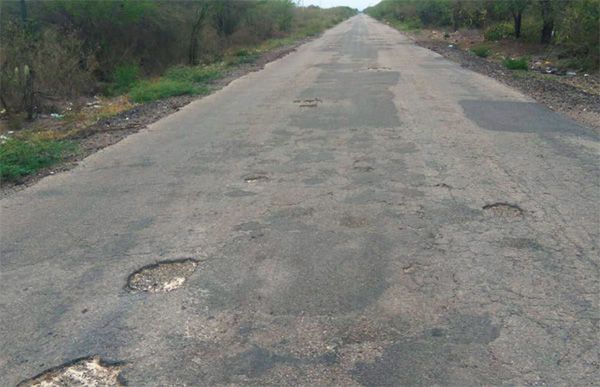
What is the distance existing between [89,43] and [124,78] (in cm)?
221

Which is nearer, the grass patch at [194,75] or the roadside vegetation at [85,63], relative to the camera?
the roadside vegetation at [85,63]

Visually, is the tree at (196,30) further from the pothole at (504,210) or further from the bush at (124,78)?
the pothole at (504,210)

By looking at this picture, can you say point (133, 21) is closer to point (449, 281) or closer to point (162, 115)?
point (162, 115)

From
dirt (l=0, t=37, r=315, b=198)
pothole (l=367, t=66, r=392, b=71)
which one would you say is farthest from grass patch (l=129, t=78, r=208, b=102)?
pothole (l=367, t=66, r=392, b=71)

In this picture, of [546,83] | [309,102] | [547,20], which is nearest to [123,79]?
[309,102]

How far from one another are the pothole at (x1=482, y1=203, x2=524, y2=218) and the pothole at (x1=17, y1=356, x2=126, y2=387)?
12.7 ft

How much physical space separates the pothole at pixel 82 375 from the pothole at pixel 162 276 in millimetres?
919

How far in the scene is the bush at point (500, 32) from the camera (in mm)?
27969

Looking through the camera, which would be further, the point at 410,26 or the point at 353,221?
the point at 410,26

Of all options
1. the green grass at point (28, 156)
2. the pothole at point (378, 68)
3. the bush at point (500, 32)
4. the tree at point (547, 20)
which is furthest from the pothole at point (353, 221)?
the bush at point (500, 32)

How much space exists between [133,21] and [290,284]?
1798 cm

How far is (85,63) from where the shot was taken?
1772 centimetres

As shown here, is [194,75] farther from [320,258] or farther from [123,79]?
[320,258]

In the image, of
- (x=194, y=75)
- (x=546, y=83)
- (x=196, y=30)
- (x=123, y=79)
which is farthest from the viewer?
(x=196, y=30)
